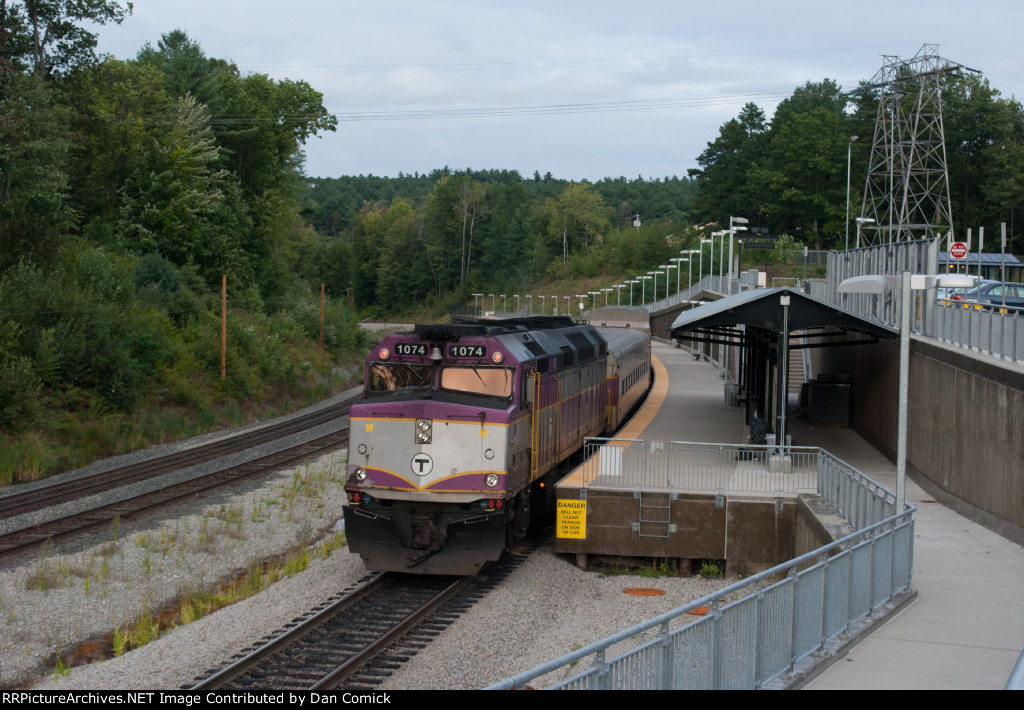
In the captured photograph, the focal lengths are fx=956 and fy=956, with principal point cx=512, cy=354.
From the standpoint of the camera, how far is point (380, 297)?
158 meters

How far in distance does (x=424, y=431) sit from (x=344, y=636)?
3.35 metres

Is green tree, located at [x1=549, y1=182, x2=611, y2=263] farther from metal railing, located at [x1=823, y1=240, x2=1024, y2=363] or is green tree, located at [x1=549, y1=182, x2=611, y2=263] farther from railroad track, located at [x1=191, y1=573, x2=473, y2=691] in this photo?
railroad track, located at [x1=191, y1=573, x2=473, y2=691]

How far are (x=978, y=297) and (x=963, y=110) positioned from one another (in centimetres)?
5544

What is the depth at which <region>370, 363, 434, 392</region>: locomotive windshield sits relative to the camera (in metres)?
15.7

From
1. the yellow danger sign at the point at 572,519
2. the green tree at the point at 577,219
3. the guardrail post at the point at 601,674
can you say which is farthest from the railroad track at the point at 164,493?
the green tree at the point at 577,219

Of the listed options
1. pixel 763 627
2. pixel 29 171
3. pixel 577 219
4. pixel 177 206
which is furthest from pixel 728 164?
pixel 763 627

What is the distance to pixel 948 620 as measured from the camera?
1128 centimetres

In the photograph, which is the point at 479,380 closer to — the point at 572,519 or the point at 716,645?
the point at 572,519

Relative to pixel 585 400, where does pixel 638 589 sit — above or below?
below

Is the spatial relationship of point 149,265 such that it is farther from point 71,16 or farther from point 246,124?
point 246,124

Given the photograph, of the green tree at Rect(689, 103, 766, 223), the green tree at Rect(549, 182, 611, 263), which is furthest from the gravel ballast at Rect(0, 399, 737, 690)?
the green tree at Rect(549, 182, 611, 263)

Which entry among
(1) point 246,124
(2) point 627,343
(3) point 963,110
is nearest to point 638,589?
(2) point 627,343

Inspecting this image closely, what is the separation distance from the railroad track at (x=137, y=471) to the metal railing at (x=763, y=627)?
16.0 m

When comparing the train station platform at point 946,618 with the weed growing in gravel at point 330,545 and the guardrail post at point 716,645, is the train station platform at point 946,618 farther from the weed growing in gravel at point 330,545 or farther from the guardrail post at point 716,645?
the weed growing in gravel at point 330,545
